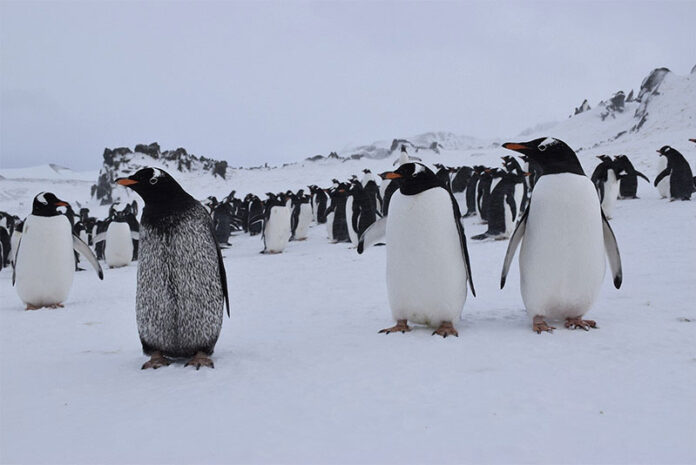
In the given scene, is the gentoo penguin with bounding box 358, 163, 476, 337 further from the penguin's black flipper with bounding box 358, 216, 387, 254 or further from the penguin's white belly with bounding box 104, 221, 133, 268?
the penguin's white belly with bounding box 104, 221, 133, 268

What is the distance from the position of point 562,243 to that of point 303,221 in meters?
11.0

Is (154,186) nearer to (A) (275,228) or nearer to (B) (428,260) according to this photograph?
(B) (428,260)

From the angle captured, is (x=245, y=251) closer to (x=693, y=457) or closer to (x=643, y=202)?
(x=643, y=202)

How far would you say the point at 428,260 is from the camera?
344 centimetres

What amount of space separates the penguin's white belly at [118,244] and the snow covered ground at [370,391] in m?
6.32

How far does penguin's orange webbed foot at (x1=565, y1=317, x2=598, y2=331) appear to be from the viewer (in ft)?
11.0

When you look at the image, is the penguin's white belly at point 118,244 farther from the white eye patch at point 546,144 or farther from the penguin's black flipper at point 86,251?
the white eye patch at point 546,144

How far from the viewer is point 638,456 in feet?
5.37

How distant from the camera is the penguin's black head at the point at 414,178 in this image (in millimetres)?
3479

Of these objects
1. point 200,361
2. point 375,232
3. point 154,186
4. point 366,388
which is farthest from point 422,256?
point 154,186

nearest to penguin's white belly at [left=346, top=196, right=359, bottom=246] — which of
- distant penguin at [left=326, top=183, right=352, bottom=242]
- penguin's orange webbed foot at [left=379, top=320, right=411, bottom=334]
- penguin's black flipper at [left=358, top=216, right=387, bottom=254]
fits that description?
distant penguin at [left=326, top=183, right=352, bottom=242]

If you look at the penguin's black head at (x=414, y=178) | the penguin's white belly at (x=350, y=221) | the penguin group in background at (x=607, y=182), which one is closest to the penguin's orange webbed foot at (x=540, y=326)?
the penguin's black head at (x=414, y=178)

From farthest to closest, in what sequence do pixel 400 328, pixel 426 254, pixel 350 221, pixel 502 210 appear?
pixel 350 221 < pixel 502 210 < pixel 400 328 < pixel 426 254

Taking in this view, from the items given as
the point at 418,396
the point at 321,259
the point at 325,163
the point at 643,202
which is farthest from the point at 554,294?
the point at 325,163
